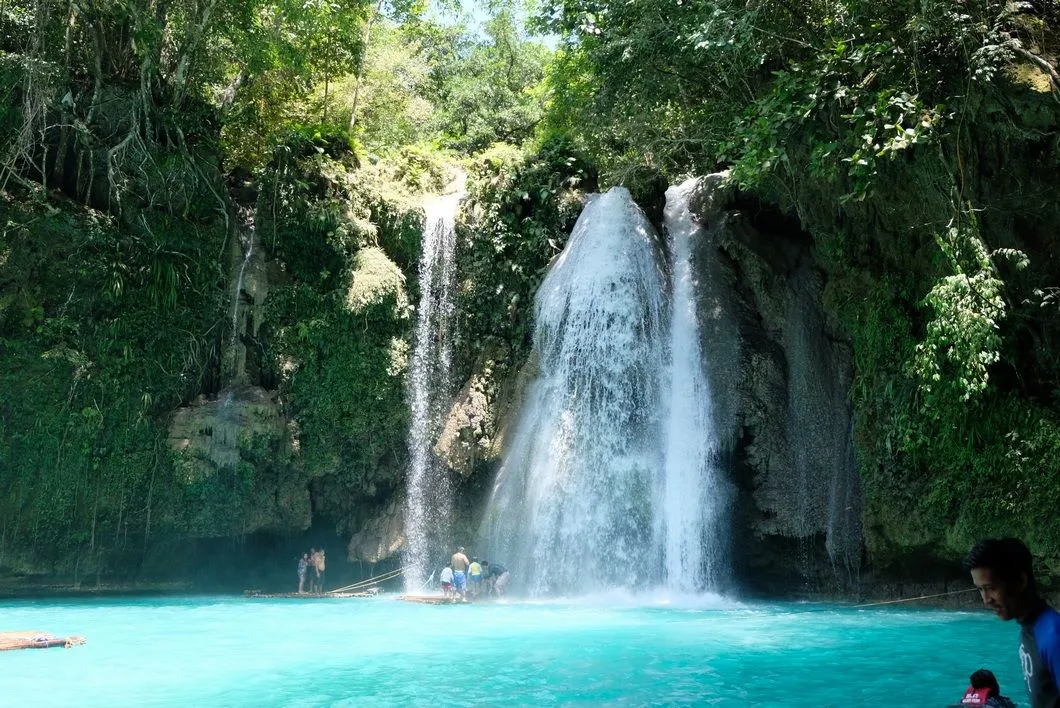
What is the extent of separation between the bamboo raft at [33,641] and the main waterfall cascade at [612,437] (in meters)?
8.26

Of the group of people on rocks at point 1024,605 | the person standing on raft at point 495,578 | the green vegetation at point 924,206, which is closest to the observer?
the group of people on rocks at point 1024,605

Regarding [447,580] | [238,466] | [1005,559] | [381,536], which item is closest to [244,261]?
[238,466]

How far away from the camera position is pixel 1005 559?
276 centimetres

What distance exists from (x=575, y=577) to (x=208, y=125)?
13217 mm

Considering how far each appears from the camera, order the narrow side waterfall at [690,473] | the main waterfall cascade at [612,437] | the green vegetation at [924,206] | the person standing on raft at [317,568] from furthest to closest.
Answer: the person standing on raft at [317,568] < the main waterfall cascade at [612,437] < the narrow side waterfall at [690,473] < the green vegetation at [924,206]

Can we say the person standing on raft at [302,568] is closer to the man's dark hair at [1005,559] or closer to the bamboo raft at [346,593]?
the bamboo raft at [346,593]

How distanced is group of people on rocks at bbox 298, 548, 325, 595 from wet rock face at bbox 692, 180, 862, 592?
8.97 meters

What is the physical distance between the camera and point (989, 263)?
453 inches

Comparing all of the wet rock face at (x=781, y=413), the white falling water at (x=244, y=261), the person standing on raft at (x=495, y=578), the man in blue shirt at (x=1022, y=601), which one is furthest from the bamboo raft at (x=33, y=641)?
the wet rock face at (x=781, y=413)

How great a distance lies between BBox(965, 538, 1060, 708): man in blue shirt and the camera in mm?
2625

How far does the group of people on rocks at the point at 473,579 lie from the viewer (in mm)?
16000

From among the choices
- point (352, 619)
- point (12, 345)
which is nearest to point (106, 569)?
point (12, 345)

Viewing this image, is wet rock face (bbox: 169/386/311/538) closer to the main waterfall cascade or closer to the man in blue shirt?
the main waterfall cascade

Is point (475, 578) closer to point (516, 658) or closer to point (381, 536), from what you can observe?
point (381, 536)
